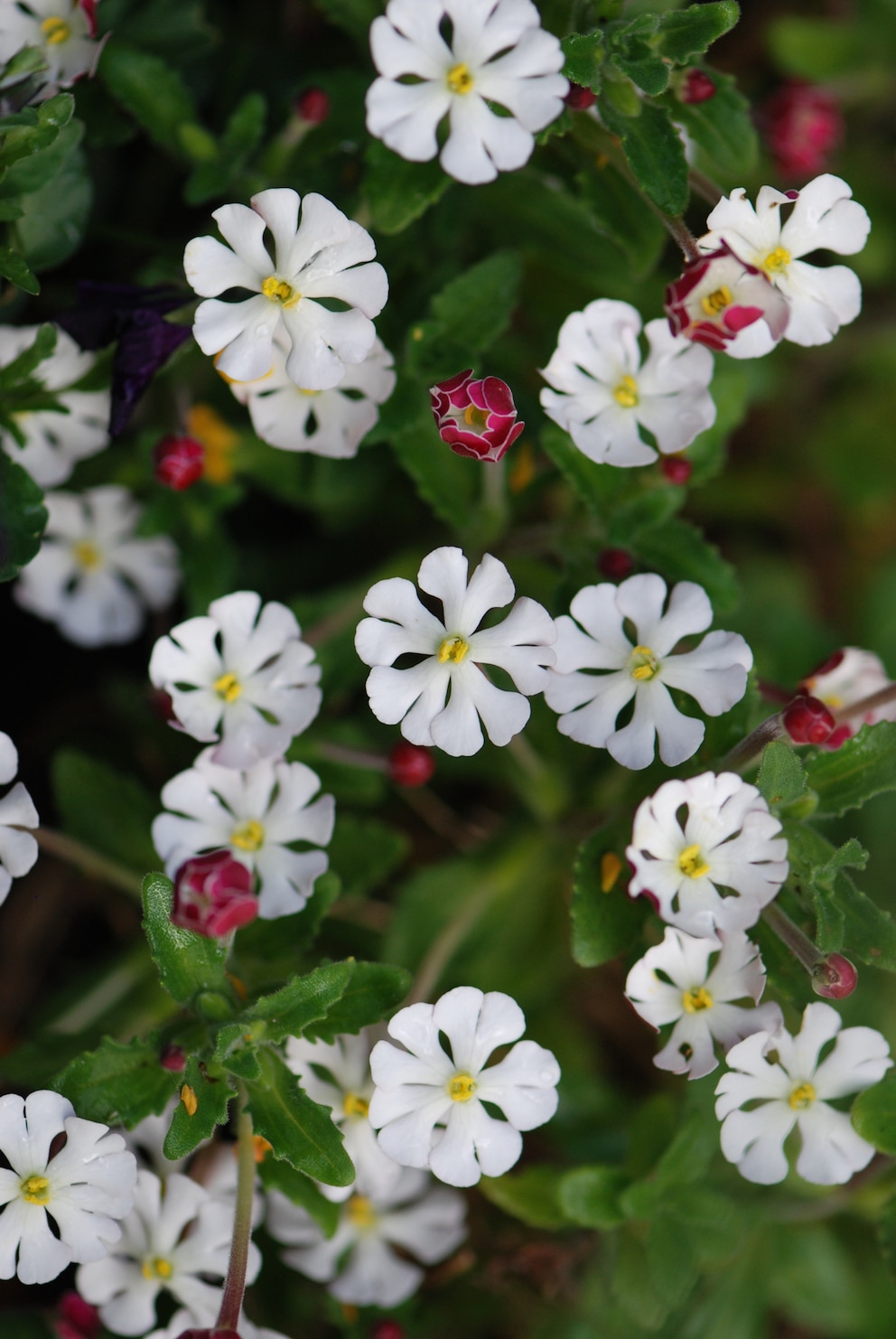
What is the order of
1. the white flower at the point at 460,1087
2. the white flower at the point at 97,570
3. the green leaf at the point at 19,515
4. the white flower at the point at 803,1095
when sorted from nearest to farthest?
1. the white flower at the point at 460,1087
2. the white flower at the point at 803,1095
3. the green leaf at the point at 19,515
4. the white flower at the point at 97,570

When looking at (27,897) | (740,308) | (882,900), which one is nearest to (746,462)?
(882,900)

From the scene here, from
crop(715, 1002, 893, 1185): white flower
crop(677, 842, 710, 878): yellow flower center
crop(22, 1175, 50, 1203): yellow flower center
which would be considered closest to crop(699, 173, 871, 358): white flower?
crop(677, 842, 710, 878): yellow flower center

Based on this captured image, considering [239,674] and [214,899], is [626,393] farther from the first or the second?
[214,899]

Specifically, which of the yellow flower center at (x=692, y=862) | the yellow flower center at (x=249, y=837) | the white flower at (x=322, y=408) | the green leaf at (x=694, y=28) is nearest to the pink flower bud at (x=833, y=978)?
the yellow flower center at (x=692, y=862)

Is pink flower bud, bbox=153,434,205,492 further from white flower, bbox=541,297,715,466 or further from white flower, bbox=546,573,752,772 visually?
white flower, bbox=546,573,752,772

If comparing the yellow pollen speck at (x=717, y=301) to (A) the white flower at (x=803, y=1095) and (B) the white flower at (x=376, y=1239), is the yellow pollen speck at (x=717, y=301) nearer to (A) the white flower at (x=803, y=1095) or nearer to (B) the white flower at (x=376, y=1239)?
(A) the white flower at (x=803, y=1095)

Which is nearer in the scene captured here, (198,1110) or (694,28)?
(198,1110)

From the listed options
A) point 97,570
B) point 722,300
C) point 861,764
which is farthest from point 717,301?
point 97,570

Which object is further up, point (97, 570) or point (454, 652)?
point (454, 652)

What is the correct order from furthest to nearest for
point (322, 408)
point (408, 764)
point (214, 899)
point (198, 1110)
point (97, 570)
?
point (97, 570), point (408, 764), point (322, 408), point (198, 1110), point (214, 899)
